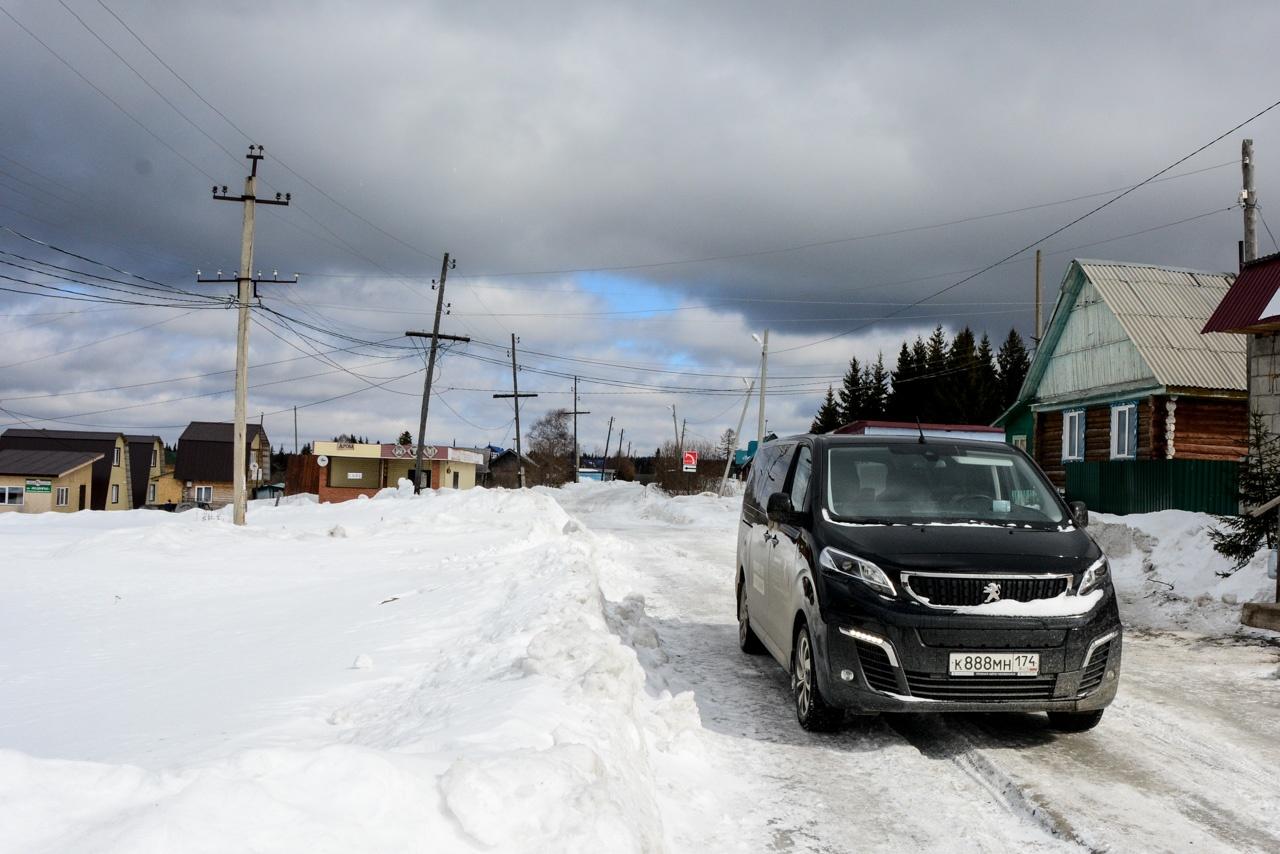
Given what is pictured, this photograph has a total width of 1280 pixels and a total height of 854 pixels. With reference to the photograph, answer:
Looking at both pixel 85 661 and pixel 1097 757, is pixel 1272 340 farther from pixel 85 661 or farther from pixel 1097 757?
pixel 85 661

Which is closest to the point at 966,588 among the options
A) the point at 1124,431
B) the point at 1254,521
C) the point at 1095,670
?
the point at 1095,670

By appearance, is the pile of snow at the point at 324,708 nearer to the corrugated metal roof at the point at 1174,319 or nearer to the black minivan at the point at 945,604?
the black minivan at the point at 945,604

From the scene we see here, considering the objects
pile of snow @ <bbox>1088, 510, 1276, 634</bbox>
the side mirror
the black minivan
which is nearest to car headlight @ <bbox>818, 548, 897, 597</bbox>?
the black minivan

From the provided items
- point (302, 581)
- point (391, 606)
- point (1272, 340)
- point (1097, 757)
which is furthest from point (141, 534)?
point (1272, 340)

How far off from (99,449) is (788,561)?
73.1 metres

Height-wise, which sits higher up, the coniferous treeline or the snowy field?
the coniferous treeline

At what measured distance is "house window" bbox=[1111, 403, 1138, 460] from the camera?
2525 cm

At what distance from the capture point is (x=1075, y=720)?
5.47m

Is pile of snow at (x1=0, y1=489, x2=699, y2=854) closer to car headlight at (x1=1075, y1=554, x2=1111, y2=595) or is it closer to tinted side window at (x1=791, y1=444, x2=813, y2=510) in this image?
tinted side window at (x1=791, y1=444, x2=813, y2=510)

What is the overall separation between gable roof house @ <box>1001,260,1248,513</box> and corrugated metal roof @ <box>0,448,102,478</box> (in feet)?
186

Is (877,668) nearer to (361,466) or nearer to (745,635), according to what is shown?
(745,635)

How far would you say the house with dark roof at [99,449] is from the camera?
66.6m

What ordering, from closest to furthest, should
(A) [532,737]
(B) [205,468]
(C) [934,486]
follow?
1. (A) [532,737]
2. (C) [934,486]
3. (B) [205,468]

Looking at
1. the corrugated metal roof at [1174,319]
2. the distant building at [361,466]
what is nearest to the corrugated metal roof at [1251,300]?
the corrugated metal roof at [1174,319]
